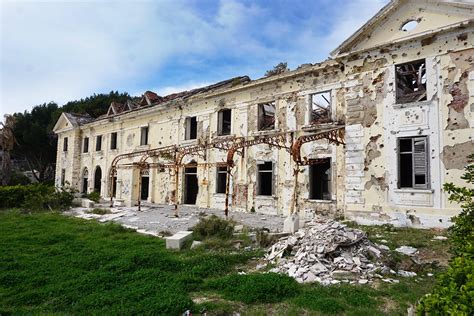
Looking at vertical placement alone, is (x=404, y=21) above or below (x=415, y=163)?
above

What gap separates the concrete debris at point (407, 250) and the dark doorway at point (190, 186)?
41.3ft

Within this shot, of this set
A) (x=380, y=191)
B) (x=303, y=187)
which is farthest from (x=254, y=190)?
(x=380, y=191)

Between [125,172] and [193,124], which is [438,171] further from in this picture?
[125,172]

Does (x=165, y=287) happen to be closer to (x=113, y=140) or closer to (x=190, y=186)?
(x=190, y=186)

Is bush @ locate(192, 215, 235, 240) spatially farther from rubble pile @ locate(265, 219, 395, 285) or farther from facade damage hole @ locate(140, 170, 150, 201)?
facade damage hole @ locate(140, 170, 150, 201)

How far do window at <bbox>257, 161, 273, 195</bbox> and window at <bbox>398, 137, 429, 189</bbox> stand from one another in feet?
18.3

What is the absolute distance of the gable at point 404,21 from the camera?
34.1 ft

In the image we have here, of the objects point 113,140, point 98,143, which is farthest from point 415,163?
point 98,143

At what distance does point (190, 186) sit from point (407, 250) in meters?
13.3

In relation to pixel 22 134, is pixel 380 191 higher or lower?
lower

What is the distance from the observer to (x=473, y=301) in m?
2.01

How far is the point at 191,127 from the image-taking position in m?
19.2

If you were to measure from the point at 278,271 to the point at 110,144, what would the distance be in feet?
68.9

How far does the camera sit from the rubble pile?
6.04m
